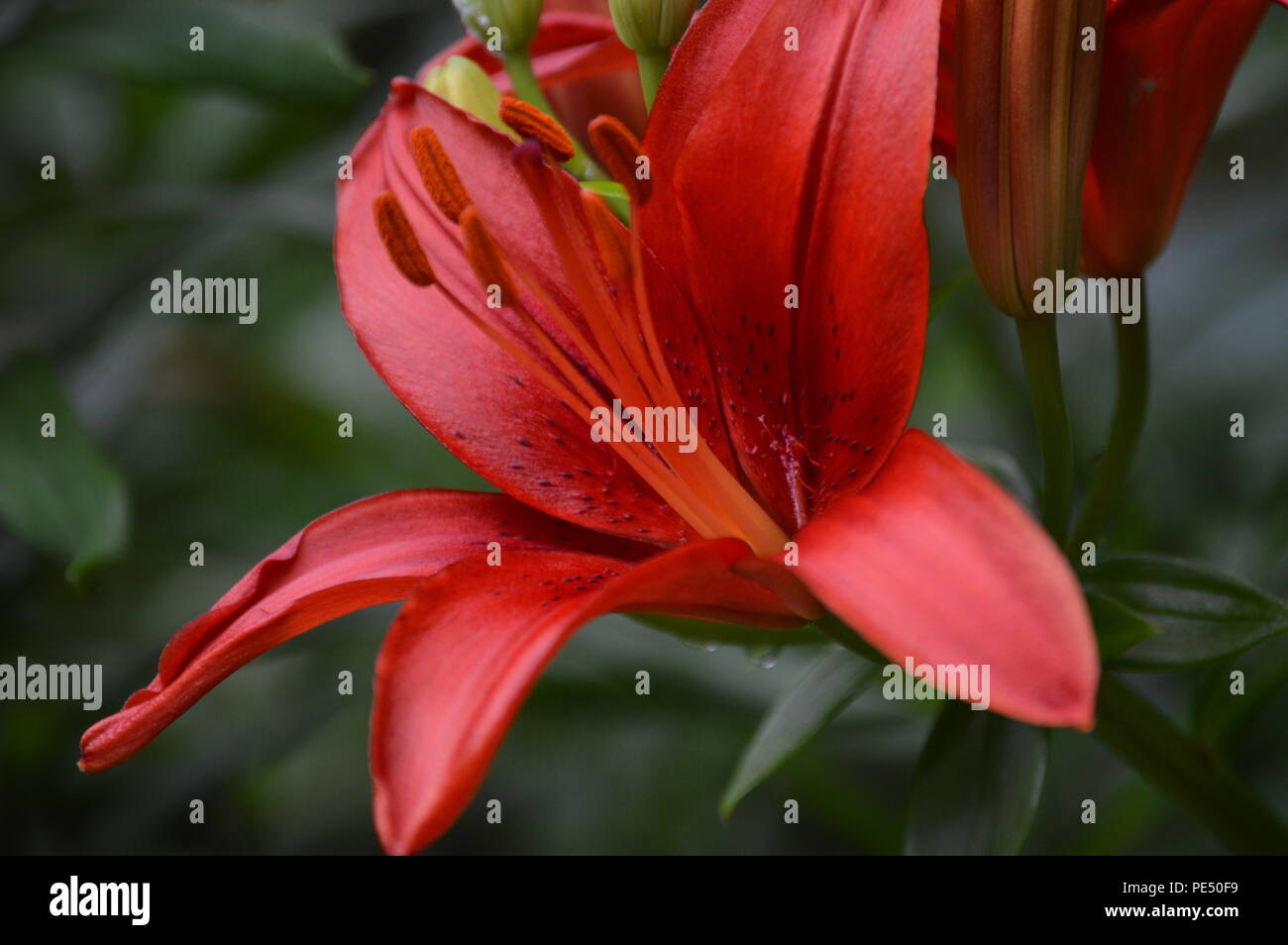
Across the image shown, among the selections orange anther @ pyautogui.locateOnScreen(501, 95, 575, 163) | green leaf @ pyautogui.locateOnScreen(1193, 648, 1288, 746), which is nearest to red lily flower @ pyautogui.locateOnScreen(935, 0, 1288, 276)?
orange anther @ pyautogui.locateOnScreen(501, 95, 575, 163)

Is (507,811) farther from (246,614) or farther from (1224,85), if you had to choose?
(1224,85)

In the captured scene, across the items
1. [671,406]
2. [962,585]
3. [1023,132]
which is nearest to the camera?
[962,585]

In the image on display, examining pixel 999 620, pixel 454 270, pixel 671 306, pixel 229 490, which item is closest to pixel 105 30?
pixel 229 490

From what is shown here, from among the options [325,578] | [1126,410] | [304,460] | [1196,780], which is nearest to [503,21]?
[325,578]

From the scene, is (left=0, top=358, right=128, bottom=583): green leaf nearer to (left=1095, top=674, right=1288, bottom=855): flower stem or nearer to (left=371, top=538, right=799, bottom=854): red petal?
(left=371, top=538, right=799, bottom=854): red petal

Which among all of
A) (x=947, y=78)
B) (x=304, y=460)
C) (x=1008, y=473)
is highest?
(x=947, y=78)

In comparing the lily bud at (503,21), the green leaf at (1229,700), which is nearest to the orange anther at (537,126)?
the lily bud at (503,21)

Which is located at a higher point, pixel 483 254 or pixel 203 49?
pixel 203 49

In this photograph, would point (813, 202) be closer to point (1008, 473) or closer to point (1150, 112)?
point (1150, 112)
